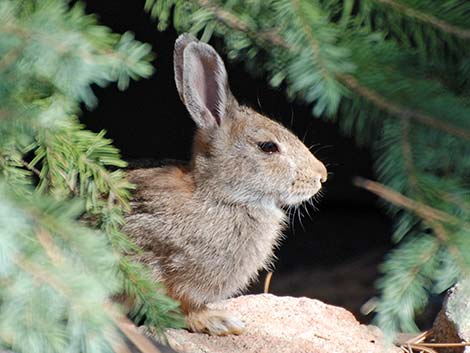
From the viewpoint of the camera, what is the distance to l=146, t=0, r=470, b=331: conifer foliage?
1.78m

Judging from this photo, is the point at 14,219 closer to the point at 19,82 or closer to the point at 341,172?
the point at 19,82

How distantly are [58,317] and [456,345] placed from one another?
6.03 ft

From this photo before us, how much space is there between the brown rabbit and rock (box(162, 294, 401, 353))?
8 cm

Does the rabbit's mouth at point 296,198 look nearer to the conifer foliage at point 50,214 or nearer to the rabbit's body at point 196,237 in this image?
the rabbit's body at point 196,237

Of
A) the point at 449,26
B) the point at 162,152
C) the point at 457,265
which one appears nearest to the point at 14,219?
the point at 457,265

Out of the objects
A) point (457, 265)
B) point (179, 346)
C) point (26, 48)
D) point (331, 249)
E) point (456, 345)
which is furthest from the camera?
point (331, 249)

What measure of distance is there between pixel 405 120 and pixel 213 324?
56.6 inches

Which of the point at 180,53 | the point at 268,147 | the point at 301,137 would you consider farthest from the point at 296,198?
the point at 301,137

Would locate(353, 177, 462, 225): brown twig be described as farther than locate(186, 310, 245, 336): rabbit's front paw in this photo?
No

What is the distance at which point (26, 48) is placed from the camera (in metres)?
1.57

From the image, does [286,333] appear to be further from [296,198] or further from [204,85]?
[204,85]

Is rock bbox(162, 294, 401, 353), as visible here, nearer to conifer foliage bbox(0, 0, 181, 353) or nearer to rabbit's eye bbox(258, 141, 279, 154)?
rabbit's eye bbox(258, 141, 279, 154)

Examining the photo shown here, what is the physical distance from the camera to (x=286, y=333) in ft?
10.4

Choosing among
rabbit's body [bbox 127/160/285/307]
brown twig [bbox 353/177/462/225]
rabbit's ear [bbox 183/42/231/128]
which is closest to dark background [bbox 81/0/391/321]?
rabbit's ear [bbox 183/42/231/128]
